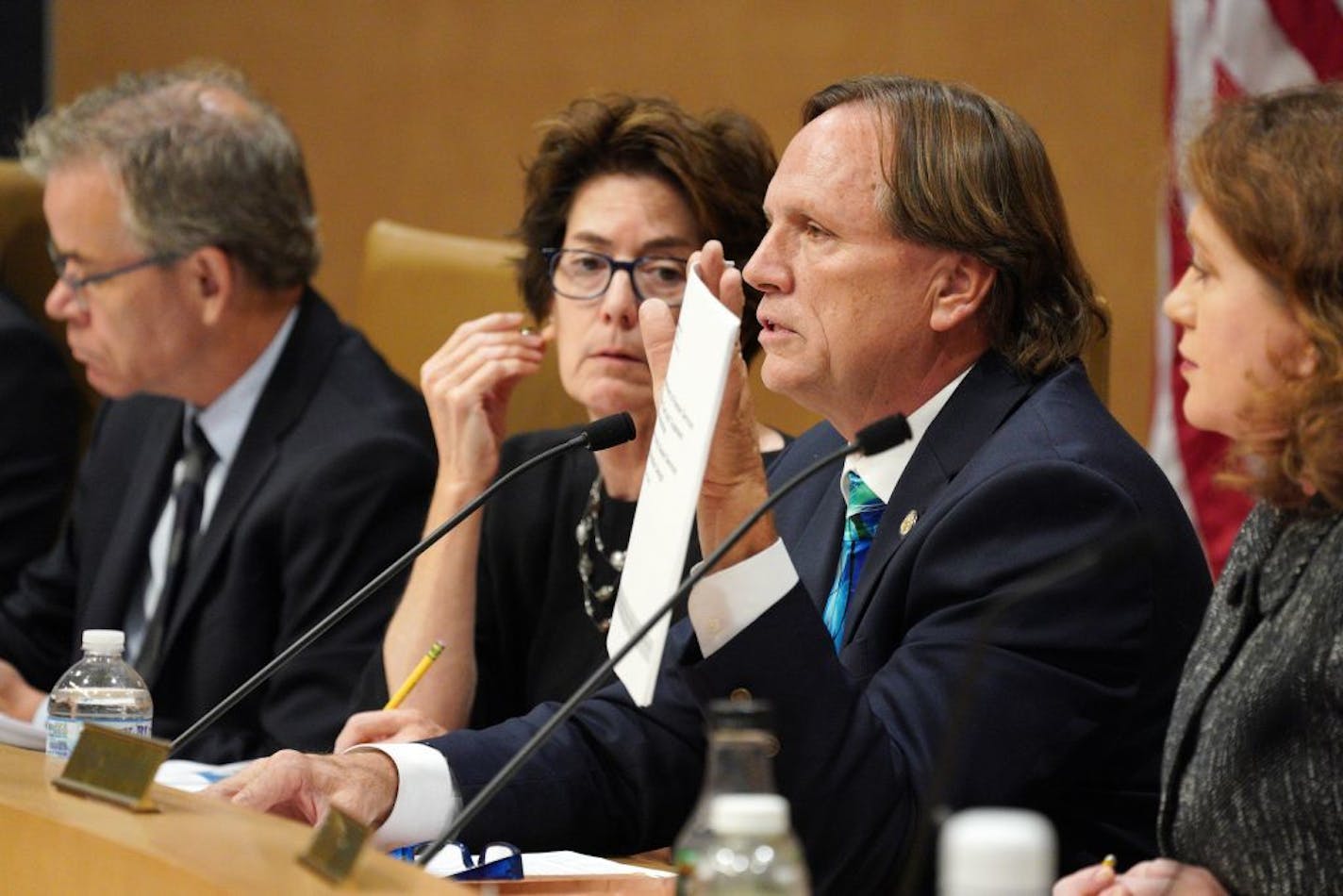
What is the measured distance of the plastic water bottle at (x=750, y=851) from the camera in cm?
115

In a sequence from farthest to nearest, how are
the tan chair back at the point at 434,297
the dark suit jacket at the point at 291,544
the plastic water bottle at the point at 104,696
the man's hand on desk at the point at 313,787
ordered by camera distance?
the tan chair back at the point at 434,297 < the dark suit jacket at the point at 291,544 < the plastic water bottle at the point at 104,696 < the man's hand on desk at the point at 313,787

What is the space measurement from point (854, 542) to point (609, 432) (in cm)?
42

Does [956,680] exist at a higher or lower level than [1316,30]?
lower

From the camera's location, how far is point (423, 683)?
2.84 meters

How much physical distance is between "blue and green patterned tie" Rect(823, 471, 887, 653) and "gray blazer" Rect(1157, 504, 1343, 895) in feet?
1.67

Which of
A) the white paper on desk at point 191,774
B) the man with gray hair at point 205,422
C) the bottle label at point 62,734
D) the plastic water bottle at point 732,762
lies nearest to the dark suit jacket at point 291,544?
the man with gray hair at point 205,422

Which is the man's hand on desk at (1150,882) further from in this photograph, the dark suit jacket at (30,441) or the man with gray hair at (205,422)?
the dark suit jacket at (30,441)

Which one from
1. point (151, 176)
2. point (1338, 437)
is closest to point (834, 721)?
point (1338, 437)

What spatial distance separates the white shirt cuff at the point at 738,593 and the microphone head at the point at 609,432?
20 centimetres

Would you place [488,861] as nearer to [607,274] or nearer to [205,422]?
[607,274]

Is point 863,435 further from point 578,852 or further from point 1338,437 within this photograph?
point 578,852

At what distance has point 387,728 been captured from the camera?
8.00 feet

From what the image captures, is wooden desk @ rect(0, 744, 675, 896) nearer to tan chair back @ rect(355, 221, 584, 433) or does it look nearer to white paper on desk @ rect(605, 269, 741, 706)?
white paper on desk @ rect(605, 269, 741, 706)

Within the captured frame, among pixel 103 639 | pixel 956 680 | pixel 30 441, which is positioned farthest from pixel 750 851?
pixel 30 441
